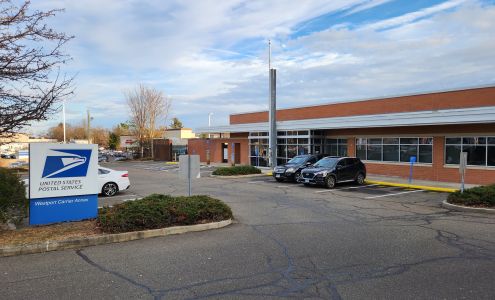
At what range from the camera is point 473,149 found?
2172 cm

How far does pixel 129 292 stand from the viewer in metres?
5.53

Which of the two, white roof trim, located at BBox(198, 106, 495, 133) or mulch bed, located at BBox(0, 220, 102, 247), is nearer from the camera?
mulch bed, located at BBox(0, 220, 102, 247)

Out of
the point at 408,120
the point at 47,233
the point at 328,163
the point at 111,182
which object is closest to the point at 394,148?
the point at 408,120

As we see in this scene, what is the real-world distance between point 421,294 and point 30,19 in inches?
358

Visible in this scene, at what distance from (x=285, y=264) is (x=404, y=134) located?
68.2 ft

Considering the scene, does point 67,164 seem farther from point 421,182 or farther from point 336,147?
point 336,147

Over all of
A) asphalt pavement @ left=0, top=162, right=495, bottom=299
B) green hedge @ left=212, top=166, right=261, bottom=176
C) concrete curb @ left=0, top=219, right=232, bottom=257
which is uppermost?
green hedge @ left=212, top=166, right=261, bottom=176

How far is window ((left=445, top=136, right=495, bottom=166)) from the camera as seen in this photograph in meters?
21.0

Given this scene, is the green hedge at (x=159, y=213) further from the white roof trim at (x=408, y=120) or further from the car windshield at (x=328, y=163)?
the white roof trim at (x=408, y=120)

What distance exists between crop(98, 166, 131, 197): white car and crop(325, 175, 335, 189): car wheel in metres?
9.55

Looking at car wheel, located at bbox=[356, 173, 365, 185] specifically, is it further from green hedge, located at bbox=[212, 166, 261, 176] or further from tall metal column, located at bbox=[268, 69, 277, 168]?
tall metal column, located at bbox=[268, 69, 277, 168]

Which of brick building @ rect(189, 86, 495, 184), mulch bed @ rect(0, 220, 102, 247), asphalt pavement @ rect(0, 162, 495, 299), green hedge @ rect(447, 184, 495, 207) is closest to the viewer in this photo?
asphalt pavement @ rect(0, 162, 495, 299)

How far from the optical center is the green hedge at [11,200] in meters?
9.00

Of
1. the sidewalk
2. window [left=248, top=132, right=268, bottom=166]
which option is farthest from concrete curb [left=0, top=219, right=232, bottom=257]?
window [left=248, top=132, right=268, bottom=166]
